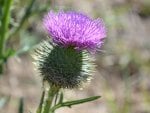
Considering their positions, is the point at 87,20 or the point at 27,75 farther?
the point at 27,75

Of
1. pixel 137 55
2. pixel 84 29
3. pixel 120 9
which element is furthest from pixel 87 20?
pixel 120 9

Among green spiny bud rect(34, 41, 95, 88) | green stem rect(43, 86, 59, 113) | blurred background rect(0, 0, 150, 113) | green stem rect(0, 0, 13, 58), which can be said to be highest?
blurred background rect(0, 0, 150, 113)

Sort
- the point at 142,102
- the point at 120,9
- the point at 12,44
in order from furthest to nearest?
the point at 120,9, the point at 142,102, the point at 12,44

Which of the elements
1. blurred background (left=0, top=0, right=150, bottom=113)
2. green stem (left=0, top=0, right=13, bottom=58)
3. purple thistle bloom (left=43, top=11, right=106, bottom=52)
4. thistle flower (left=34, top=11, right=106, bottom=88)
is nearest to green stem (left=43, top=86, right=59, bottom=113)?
thistle flower (left=34, top=11, right=106, bottom=88)

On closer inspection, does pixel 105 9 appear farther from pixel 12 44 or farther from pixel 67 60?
pixel 67 60

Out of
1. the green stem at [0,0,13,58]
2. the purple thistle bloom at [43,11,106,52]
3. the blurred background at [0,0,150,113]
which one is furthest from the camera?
the blurred background at [0,0,150,113]

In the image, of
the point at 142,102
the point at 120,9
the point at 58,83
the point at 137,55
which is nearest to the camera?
the point at 58,83

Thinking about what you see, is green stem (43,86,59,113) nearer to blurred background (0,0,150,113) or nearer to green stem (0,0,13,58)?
green stem (0,0,13,58)
